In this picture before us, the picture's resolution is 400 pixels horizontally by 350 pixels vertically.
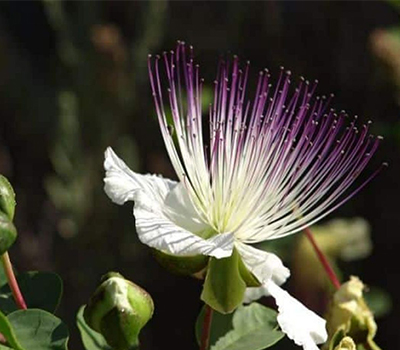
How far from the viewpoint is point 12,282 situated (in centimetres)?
114

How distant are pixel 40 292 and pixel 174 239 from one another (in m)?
0.21

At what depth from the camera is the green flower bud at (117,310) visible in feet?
3.61

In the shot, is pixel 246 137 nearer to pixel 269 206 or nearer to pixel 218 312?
pixel 269 206

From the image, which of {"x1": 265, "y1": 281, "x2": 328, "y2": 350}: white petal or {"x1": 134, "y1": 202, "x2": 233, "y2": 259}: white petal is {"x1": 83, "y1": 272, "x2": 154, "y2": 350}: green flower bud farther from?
{"x1": 265, "y1": 281, "x2": 328, "y2": 350}: white petal

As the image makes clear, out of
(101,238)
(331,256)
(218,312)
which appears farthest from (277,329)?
(101,238)

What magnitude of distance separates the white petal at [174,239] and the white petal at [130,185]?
4 cm

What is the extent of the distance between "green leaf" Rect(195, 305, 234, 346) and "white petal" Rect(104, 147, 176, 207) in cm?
17

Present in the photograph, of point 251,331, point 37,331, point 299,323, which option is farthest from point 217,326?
point 37,331

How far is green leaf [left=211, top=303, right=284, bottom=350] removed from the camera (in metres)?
1.23

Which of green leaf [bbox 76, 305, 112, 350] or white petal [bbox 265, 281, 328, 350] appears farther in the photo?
green leaf [bbox 76, 305, 112, 350]

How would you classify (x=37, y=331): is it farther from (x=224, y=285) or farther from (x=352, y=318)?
(x=352, y=318)

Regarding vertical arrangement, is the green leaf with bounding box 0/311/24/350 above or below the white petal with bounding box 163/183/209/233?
below

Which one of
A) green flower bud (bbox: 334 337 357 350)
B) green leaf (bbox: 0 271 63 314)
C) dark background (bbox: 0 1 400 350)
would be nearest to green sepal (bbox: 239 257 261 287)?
green flower bud (bbox: 334 337 357 350)

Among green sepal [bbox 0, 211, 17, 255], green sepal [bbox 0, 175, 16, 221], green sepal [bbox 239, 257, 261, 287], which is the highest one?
green sepal [bbox 0, 175, 16, 221]
